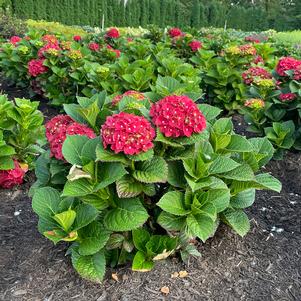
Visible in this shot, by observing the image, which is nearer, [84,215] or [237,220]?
[84,215]

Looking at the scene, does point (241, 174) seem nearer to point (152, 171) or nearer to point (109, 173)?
point (152, 171)

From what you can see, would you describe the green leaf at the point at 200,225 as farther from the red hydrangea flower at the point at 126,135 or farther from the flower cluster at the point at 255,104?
the flower cluster at the point at 255,104

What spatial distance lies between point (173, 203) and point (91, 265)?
549 millimetres

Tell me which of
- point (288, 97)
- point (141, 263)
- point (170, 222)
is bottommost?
point (141, 263)

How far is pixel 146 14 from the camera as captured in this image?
2909 cm

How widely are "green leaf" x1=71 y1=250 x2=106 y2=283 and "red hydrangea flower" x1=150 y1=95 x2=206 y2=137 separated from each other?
767 mm

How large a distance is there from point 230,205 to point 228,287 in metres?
0.47

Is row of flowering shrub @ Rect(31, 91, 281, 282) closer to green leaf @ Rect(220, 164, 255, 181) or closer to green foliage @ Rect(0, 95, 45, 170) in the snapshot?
green leaf @ Rect(220, 164, 255, 181)

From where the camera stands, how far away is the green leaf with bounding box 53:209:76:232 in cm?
243

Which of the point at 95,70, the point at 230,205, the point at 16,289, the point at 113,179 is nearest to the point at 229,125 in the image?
the point at 230,205

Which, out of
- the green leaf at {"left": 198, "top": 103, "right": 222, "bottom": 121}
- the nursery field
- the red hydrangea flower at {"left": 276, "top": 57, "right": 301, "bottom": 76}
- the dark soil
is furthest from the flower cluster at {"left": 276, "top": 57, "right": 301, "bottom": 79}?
the green leaf at {"left": 198, "top": 103, "right": 222, "bottom": 121}

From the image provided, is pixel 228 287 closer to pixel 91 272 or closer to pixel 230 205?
pixel 230 205

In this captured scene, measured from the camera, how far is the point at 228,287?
2.80 meters

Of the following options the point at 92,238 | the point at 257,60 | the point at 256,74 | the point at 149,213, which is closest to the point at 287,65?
the point at 256,74
